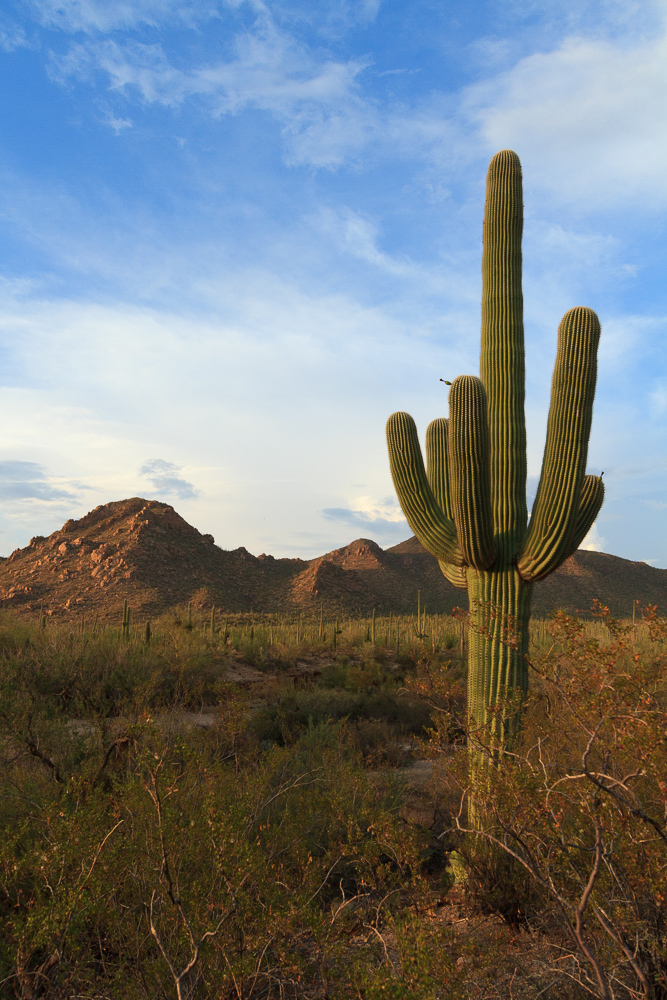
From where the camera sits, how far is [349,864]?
477cm

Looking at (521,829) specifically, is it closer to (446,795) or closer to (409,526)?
(446,795)

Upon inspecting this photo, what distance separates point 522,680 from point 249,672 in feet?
33.6

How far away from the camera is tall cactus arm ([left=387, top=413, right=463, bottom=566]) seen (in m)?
7.13

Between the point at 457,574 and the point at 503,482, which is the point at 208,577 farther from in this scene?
the point at 503,482

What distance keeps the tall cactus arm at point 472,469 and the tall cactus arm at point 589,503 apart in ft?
4.39

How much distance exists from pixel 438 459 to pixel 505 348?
1844mm

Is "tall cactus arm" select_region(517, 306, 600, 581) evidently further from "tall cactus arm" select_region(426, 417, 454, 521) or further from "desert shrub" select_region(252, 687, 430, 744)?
"desert shrub" select_region(252, 687, 430, 744)

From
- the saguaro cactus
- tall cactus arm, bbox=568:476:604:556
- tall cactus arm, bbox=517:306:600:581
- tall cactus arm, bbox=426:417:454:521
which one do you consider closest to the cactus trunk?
the saguaro cactus

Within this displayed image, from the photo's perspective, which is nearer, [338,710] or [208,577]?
[338,710]

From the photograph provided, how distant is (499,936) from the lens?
3328mm

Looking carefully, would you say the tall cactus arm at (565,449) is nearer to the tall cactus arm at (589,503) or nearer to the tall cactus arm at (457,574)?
the tall cactus arm at (589,503)

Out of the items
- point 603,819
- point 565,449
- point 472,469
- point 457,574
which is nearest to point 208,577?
point 457,574

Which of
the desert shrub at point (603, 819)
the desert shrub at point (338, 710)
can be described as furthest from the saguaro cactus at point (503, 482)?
the desert shrub at point (338, 710)

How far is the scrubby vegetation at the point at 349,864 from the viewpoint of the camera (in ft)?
9.02
